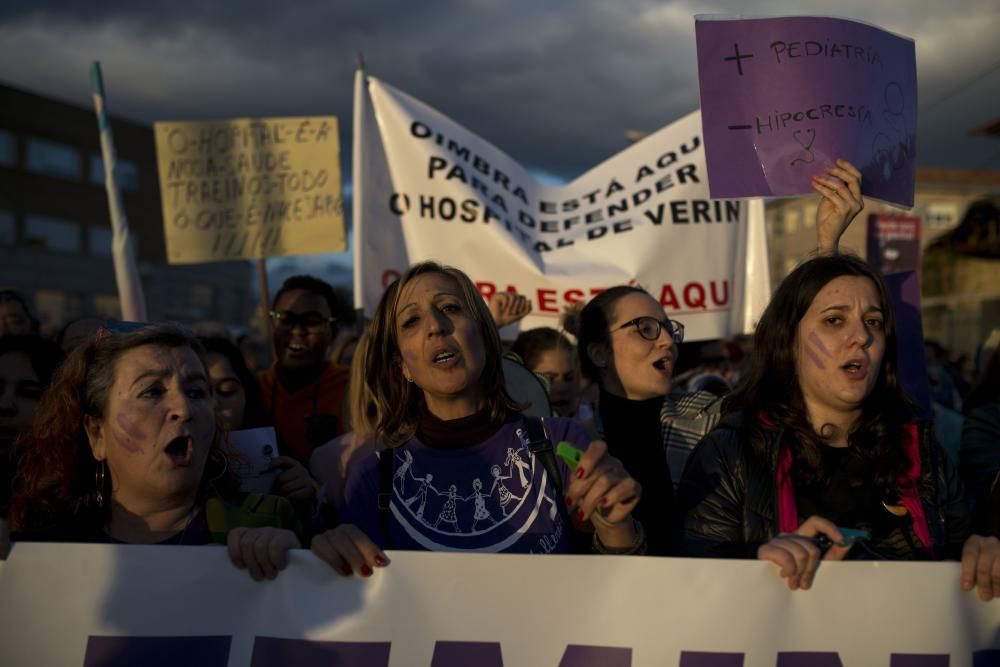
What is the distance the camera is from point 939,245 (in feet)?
107

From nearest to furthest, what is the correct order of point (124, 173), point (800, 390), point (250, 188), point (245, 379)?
1. point (800, 390)
2. point (245, 379)
3. point (250, 188)
4. point (124, 173)

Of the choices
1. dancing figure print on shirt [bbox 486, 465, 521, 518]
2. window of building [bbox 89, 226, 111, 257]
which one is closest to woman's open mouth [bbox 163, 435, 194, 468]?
dancing figure print on shirt [bbox 486, 465, 521, 518]

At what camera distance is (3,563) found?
2018mm

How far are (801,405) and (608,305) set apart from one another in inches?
47.1

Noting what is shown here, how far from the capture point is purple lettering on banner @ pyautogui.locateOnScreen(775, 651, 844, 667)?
196cm

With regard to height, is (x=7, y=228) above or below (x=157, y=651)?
above

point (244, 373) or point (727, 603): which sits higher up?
point (244, 373)

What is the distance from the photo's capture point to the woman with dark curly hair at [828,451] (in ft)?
7.05

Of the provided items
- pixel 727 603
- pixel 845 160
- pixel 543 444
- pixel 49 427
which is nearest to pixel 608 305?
pixel 845 160

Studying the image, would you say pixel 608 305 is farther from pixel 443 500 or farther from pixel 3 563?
pixel 3 563

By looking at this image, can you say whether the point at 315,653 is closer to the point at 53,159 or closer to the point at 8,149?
the point at 8,149

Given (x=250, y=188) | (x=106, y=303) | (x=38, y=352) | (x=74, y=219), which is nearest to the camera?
(x=38, y=352)

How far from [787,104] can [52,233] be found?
38668mm

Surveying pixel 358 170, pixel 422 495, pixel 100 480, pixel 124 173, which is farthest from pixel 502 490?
pixel 124 173
